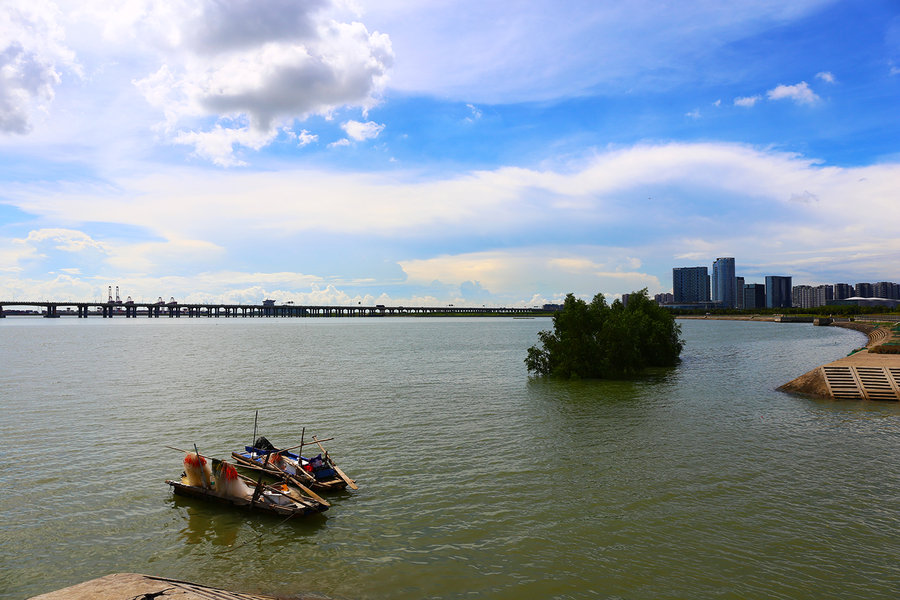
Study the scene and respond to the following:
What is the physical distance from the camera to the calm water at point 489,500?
17.6 m

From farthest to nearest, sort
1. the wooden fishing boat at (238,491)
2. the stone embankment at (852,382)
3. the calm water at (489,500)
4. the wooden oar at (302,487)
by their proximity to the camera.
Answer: the stone embankment at (852,382), the wooden oar at (302,487), the wooden fishing boat at (238,491), the calm water at (489,500)

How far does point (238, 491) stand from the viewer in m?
23.2

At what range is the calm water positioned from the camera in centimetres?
1761

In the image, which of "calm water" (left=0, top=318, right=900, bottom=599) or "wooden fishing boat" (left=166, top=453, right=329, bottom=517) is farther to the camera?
"wooden fishing boat" (left=166, top=453, right=329, bottom=517)

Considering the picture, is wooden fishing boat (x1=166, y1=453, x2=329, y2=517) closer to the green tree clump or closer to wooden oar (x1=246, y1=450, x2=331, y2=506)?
wooden oar (x1=246, y1=450, x2=331, y2=506)

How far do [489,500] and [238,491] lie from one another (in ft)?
37.1

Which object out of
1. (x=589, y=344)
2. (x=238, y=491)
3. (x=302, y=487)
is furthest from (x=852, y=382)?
(x=238, y=491)

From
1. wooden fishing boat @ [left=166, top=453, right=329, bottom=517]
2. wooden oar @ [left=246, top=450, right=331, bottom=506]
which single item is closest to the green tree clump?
wooden oar @ [left=246, top=450, right=331, bottom=506]

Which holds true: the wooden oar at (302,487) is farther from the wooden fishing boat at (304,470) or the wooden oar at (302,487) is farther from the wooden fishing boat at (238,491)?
the wooden fishing boat at (238,491)

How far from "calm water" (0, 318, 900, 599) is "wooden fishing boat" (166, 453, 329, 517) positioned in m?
0.60

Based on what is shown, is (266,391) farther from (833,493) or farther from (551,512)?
(833,493)

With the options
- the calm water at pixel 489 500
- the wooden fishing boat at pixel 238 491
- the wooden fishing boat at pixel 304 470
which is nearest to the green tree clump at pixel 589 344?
the calm water at pixel 489 500

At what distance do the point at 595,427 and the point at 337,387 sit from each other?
31.6 meters

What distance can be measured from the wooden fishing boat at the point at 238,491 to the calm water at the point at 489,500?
60 cm
